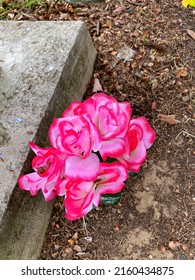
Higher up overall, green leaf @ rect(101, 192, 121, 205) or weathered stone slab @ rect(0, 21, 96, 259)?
weathered stone slab @ rect(0, 21, 96, 259)

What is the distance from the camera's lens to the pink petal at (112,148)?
1.42m

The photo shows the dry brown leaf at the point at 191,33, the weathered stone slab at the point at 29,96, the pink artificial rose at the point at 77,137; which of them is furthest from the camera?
the dry brown leaf at the point at 191,33

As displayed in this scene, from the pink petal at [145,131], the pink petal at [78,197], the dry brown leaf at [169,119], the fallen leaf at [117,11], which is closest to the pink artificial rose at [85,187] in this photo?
the pink petal at [78,197]

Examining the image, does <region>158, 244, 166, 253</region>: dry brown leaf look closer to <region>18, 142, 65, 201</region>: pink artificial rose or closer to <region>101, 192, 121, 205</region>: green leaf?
<region>101, 192, 121, 205</region>: green leaf

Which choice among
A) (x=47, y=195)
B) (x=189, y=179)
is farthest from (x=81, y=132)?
(x=189, y=179)

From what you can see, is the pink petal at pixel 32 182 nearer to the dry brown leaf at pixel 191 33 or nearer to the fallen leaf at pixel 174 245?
the fallen leaf at pixel 174 245

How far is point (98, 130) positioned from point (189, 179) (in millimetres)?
649

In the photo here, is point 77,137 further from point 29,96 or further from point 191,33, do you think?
point 191,33

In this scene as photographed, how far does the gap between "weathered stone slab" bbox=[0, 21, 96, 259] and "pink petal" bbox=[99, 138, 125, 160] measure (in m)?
0.38

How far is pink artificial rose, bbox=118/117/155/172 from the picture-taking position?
150 centimetres

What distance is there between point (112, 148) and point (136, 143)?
0.12 m

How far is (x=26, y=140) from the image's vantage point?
1.69m

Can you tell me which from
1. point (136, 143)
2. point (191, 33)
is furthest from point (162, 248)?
point (191, 33)

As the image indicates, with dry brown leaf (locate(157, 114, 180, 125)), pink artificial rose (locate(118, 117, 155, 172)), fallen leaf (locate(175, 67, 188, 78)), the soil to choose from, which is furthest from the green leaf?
fallen leaf (locate(175, 67, 188, 78))
